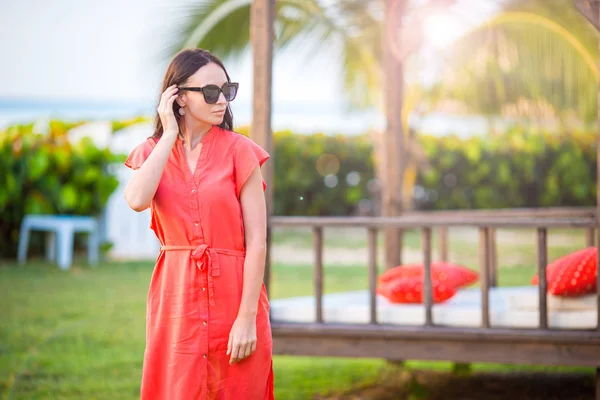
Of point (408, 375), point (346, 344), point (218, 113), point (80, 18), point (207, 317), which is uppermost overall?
point (80, 18)

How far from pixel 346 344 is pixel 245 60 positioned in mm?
3760

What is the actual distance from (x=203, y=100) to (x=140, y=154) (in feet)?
0.79

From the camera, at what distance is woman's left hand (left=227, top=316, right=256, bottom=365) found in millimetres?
2125

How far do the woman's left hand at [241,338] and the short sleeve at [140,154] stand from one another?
0.52 meters

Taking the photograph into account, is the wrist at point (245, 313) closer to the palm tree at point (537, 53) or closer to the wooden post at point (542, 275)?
the wooden post at point (542, 275)

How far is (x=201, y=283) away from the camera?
2156 mm

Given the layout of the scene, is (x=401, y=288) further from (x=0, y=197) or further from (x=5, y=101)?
(x=5, y=101)

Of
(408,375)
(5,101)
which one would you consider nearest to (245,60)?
(408,375)

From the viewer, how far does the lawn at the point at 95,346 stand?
480cm

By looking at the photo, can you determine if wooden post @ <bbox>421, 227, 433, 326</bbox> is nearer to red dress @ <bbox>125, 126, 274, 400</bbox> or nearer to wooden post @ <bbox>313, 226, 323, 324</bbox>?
wooden post @ <bbox>313, 226, 323, 324</bbox>

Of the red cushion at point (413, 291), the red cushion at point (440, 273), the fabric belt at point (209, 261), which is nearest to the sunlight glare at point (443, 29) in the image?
the red cushion at point (440, 273)

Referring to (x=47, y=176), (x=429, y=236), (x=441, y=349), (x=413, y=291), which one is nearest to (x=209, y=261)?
(x=429, y=236)

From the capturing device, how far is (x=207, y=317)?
2.15 meters

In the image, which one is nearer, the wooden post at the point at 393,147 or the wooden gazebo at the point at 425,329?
the wooden gazebo at the point at 425,329
